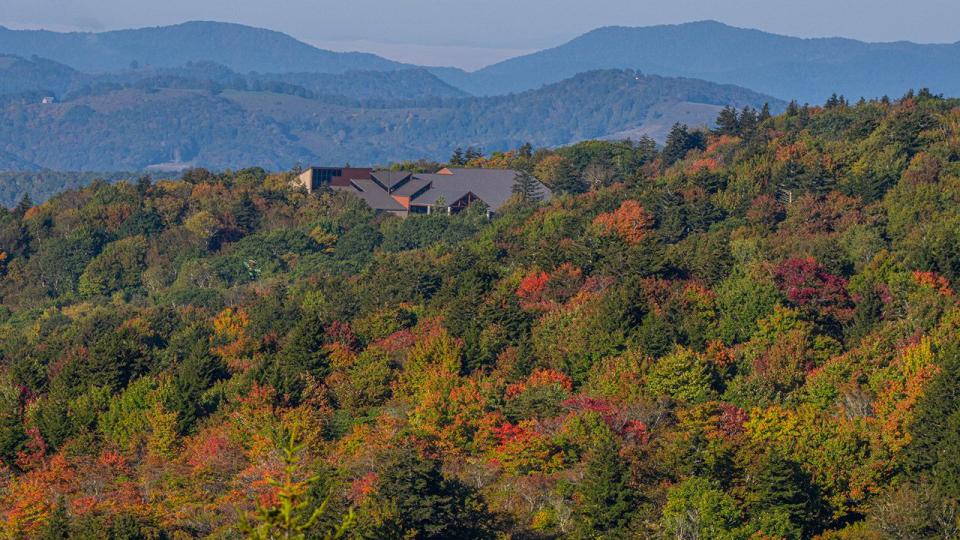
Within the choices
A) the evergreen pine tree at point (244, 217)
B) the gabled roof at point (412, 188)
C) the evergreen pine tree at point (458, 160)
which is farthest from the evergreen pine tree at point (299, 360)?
the evergreen pine tree at point (458, 160)

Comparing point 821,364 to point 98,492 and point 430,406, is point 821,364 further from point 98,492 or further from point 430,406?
point 98,492

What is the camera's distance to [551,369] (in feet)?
188

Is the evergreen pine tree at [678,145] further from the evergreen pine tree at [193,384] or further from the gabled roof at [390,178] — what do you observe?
the evergreen pine tree at [193,384]

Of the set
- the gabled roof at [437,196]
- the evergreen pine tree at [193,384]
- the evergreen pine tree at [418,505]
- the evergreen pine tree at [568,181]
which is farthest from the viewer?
the gabled roof at [437,196]

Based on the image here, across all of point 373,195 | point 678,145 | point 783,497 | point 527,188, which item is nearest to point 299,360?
point 783,497

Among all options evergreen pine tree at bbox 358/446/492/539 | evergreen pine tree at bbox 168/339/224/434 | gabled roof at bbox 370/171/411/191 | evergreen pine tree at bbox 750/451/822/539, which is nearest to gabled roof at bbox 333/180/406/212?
gabled roof at bbox 370/171/411/191

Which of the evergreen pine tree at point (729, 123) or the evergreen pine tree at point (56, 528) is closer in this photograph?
the evergreen pine tree at point (56, 528)

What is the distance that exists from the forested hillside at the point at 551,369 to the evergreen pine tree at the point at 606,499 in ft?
0.38

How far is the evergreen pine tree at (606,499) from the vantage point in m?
40.2

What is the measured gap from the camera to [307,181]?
119562 millimetres

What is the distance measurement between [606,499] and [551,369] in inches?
665

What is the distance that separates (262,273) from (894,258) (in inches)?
1861

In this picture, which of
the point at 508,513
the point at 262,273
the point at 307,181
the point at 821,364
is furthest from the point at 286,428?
the point at 307,181

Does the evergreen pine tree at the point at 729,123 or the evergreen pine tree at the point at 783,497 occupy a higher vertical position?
the evergreen pine tree at the point at 729,123
